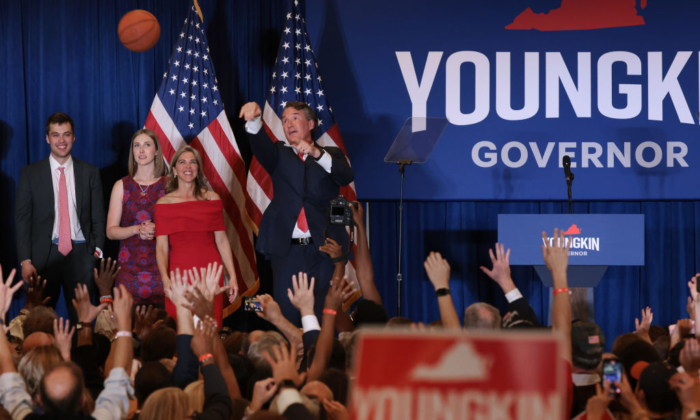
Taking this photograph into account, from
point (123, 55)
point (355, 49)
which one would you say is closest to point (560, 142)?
point (355, 49)

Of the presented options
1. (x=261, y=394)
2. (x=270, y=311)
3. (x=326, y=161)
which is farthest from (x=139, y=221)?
(x=261, y=394)

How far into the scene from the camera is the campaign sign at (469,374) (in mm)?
889

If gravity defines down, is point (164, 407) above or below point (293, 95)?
below

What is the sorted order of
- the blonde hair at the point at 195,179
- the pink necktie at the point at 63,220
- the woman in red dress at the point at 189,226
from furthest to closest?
the pink necktie at the point at 63,220, the blonde hair at the point at 195,179, the woman in red dress at the point at 189,226

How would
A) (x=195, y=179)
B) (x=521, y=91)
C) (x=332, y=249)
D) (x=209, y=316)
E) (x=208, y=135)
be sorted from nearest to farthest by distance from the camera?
(x=209, y=316), (x=332, y=249), (x=195, y=179), (x=208, y=135), (x=521, y=91)

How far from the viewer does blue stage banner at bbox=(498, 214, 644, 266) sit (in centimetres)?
445

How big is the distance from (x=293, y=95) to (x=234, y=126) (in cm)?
56

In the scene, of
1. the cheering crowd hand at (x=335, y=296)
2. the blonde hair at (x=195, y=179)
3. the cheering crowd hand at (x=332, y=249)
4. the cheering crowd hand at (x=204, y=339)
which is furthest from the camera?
the blonde hair at (x=195, y=179)

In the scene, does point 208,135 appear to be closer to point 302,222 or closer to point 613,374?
point 302,222

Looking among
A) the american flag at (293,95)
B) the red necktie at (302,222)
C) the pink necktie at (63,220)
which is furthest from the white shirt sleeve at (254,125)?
the pink necktie at (63,220)

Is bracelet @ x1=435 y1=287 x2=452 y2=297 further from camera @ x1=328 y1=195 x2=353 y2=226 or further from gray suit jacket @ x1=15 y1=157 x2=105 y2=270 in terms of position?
gray suit jacket @ x1=15 y1=157 x2=105 y2=270

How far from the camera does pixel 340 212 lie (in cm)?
415

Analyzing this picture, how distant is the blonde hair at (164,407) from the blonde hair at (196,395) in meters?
0.29

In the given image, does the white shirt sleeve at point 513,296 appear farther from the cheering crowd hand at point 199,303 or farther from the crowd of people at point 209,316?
the cheering crowd hand at point 199,303
